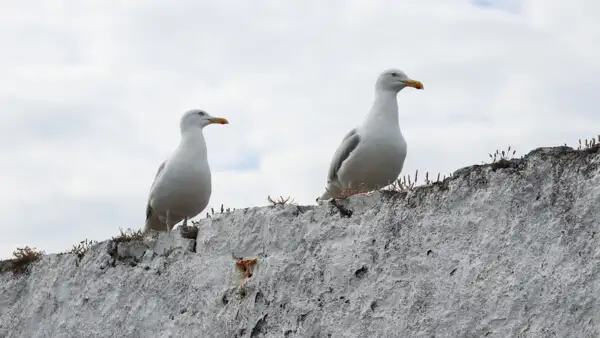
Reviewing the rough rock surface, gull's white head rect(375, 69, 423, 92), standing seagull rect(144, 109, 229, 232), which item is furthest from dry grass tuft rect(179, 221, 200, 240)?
gull's white head rect(375, 69, 423, 92)

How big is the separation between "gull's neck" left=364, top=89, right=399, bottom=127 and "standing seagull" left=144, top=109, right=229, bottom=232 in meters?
1.55

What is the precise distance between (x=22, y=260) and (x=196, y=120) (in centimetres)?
232

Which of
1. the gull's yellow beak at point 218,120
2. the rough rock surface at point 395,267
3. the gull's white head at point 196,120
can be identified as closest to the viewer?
the rough rock surface at point 395,267

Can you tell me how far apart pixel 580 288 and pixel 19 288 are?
5882 mm

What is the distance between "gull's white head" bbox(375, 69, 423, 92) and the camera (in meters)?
8.46

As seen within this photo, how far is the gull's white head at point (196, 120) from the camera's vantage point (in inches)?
345

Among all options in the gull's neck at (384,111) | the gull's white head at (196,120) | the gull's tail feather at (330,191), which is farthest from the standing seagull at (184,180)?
the gull's neck at (384,111)

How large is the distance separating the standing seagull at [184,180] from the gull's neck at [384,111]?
155cm

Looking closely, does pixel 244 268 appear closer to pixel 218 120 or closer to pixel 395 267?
pixel 395 267

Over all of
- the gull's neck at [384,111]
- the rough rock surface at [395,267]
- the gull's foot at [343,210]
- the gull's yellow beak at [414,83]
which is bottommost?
the rough rock surface at [395,267]

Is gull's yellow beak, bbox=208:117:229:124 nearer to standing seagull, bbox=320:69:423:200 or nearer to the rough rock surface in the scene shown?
standing seagull, bbox=320:69:423:200

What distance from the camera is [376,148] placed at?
790cm

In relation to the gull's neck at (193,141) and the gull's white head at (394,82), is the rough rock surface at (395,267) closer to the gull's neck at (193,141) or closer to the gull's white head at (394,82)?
the gull's neck at (193,141)

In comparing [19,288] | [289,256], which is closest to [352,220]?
[289,256]
